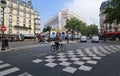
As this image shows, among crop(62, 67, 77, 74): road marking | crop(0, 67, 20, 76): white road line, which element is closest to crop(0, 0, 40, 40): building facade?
crop(0, 67, 20, 76): white road line

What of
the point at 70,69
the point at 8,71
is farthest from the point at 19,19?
the point at 8,71

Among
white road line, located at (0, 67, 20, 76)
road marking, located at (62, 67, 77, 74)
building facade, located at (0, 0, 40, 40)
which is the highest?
building facade, located at (0, 0, 40, 40)

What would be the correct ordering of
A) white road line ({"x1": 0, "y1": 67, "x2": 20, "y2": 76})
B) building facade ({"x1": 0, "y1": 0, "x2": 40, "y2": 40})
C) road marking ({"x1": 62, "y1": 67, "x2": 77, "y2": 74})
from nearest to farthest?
white road line ({"x1": 0, "y1": 67, "x2": 20, "y2": 76}), road marking ({"x1": 62, "y1": 67, "x2": 77, "y2": 74}), building facade ({"x1": 0, "y1": 0, "x2": 40, "y2": 40})

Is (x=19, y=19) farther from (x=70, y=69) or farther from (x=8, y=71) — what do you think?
(x=8, y=71)

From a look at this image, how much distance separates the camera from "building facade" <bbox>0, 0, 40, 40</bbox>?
92625mm

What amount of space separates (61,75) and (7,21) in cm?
8463

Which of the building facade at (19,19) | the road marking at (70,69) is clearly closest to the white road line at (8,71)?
the road marking at (70,69)

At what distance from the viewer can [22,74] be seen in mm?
10133

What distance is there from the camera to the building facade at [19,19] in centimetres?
9262

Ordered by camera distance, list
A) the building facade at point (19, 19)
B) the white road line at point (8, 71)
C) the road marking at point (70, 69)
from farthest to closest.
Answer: the building facade at point (19, 19)
the road marking at point (70, 69)
the white road line at point (8, 71)

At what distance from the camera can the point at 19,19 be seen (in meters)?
100

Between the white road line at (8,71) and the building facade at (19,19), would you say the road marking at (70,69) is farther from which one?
the building facade at (19,19)

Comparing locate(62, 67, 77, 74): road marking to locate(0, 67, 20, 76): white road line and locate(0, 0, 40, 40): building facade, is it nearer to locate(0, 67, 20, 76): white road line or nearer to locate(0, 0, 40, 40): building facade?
locate(0, 67, 20, 76): white road line

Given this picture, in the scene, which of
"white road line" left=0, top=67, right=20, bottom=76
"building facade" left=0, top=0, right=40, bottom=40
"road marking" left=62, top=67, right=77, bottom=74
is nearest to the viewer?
"white road line" left=0, top=67, right=20, bottom=76
